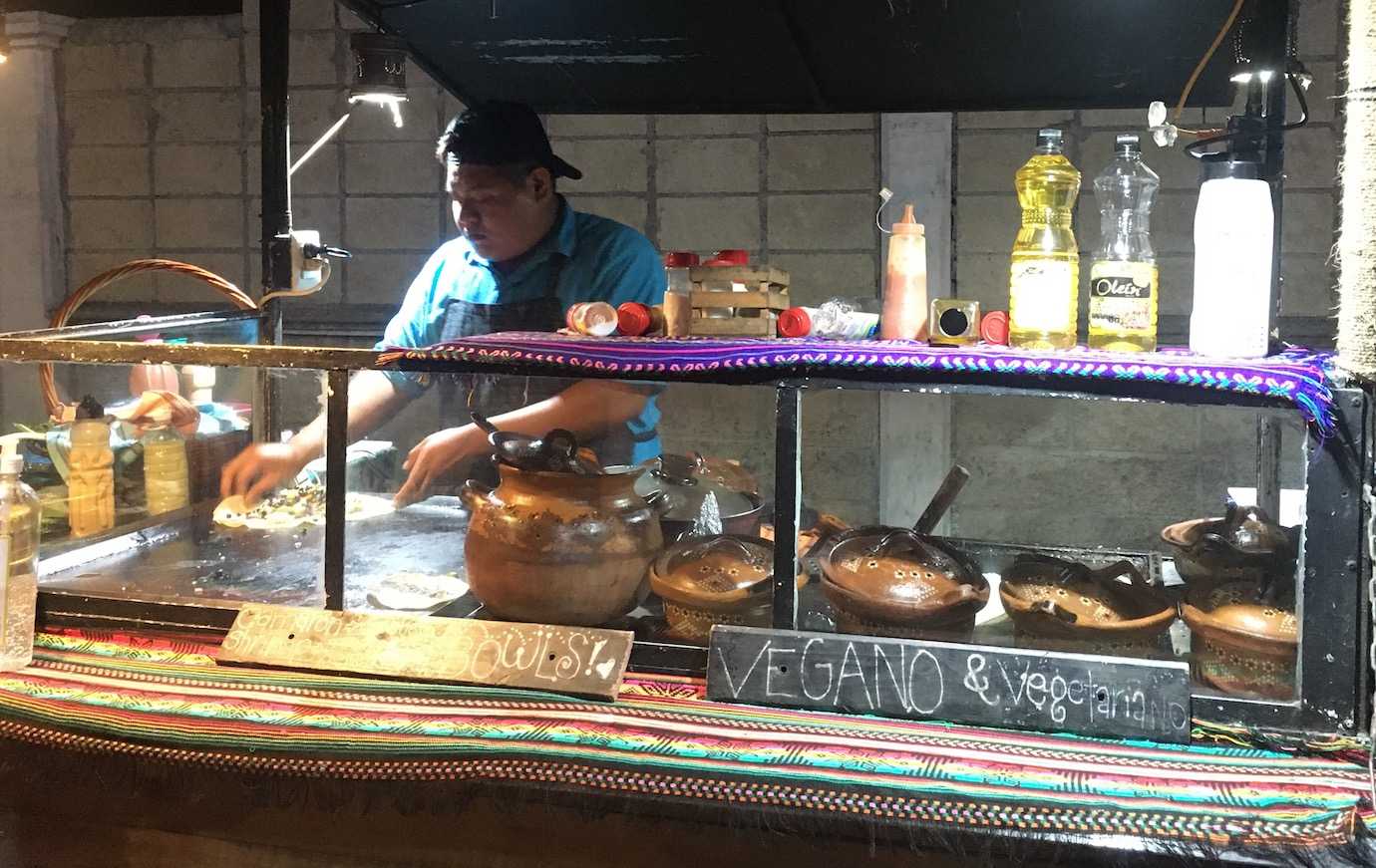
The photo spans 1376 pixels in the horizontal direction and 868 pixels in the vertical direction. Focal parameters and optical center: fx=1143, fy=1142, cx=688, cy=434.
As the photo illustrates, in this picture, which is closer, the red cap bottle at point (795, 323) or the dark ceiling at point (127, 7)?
the red cap bottle at point (795, 323)

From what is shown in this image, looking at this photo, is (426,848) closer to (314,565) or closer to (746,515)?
(314,565)

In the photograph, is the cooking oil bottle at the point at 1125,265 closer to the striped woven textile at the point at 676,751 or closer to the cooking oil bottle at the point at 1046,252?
the cooking oil bottle at the point at 1046,252

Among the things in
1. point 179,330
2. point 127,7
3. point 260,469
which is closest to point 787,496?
point 260,469

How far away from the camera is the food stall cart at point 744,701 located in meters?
1.43

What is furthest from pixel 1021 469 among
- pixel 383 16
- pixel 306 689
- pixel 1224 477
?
pixel 306 689

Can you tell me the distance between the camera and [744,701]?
164cm

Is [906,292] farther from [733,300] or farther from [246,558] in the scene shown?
[246,558]

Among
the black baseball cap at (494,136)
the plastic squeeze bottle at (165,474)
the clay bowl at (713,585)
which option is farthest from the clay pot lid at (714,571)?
the black baseball cap at (494,136)

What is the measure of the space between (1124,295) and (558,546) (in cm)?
91

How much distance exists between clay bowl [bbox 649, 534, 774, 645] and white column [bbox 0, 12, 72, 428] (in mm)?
5094

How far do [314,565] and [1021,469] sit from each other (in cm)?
358

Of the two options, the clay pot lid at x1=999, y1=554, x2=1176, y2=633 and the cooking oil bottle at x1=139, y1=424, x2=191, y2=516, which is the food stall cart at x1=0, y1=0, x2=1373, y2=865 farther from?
the cooking oil bottle at x1=139, y1=424, x2=191, y2=516

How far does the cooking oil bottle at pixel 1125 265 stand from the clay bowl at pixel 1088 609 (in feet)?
1.14

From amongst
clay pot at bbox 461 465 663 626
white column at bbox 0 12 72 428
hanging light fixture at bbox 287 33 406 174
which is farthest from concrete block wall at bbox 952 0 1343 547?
white column at bbox 0 12 72 428
